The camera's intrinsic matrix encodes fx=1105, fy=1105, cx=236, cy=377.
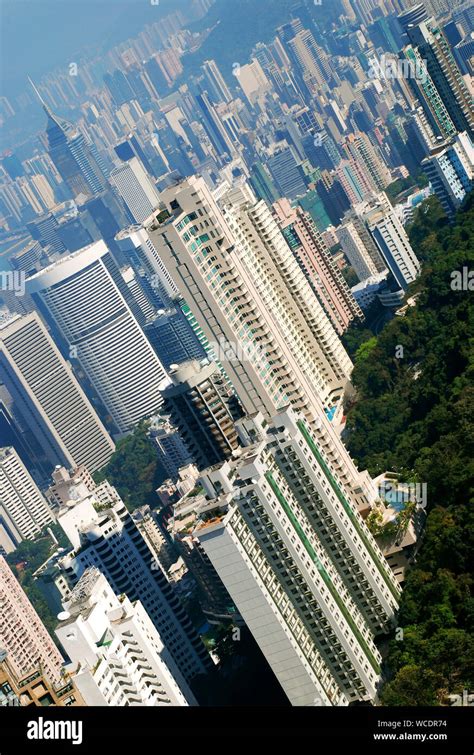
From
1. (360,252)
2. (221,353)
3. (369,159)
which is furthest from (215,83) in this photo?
(221,353)

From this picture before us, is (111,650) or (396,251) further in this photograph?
(396,251)

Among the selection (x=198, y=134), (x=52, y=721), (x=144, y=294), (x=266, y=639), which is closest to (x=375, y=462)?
(x=266, y=639)

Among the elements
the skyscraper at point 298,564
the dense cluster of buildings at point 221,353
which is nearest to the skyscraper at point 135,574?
the dense cluster of buildings at point 221,353

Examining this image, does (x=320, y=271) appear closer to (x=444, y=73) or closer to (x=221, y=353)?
(x=444, y=73)

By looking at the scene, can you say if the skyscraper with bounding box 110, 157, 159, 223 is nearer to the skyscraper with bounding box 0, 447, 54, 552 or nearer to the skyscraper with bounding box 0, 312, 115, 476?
the skyscraper with bounding box 0, 312, 115, 476

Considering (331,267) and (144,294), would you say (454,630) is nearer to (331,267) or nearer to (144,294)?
(331,267)

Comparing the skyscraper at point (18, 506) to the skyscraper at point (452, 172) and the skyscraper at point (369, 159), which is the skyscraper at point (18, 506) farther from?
the skyscraper at point (369, 159)
